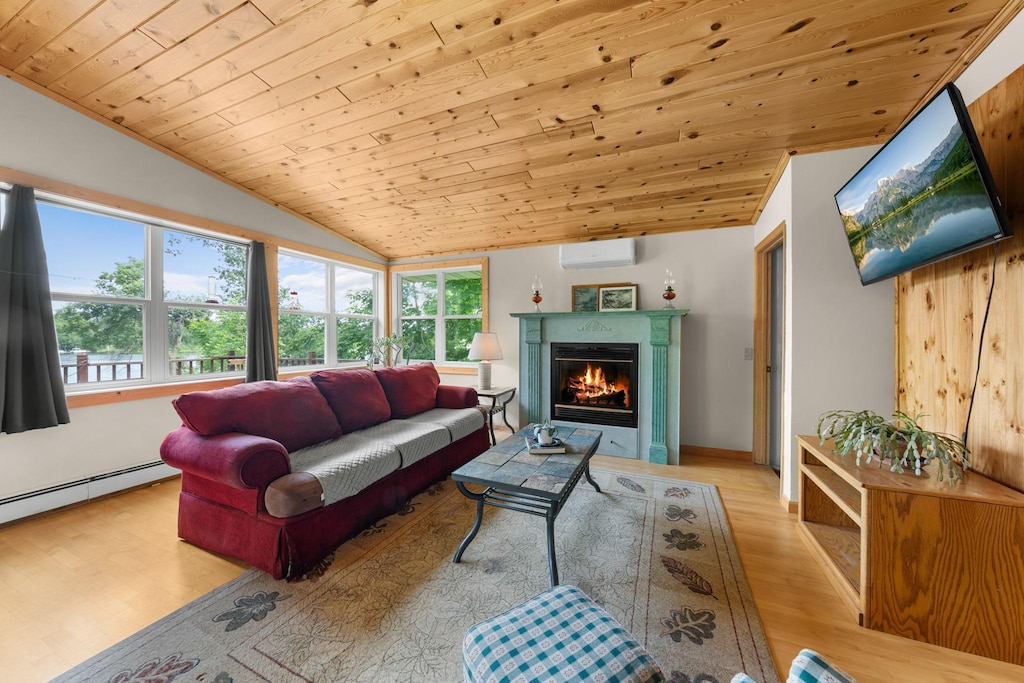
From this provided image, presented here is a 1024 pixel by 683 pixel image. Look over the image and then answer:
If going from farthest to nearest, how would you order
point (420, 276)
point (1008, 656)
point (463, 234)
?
1. point (420, 276)
2. point (463, 234)
3. point (1008, 656)

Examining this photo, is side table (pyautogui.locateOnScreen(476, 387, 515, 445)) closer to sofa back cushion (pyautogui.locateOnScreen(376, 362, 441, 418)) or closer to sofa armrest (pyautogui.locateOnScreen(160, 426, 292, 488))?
sofa back cushion (pyautogui.locateOnScreen(376, 362, 441, 418))

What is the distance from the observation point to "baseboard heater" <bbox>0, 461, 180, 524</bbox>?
2.27 meters

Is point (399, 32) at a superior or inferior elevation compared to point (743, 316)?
superior

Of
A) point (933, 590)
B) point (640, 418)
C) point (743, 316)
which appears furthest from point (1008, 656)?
point (743, 316)

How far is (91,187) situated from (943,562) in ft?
16.9

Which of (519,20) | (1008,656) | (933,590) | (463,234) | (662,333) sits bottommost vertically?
(1008,656)

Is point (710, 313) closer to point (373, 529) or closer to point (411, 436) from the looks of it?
point (411, 436)

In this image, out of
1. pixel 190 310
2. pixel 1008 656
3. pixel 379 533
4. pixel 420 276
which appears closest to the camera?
pixel 1008 656

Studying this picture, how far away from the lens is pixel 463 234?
4148 mm

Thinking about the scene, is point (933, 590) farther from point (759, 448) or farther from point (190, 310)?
point (190, 310)

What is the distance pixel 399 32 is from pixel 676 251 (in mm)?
2947

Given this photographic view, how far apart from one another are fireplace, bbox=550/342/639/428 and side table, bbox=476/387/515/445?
0.51 metres

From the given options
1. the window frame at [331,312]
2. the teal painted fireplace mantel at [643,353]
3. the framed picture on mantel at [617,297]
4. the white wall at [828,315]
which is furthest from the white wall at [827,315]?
the window frame at [331,312]

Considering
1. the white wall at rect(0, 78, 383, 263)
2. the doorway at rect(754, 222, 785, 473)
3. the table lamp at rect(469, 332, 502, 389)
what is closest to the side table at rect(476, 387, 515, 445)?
the table lamp at rect(469, 332, 502, 389)
